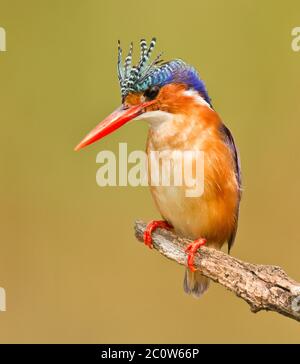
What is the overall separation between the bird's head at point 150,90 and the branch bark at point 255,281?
0.48 metres

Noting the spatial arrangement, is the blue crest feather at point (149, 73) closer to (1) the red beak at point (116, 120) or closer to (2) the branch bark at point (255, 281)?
(1) the red beak at point (116, 120)

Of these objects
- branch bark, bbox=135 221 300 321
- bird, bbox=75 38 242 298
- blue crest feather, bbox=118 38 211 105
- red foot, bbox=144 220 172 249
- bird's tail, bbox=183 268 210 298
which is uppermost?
blue crest feather, bbox=118 38 211 105

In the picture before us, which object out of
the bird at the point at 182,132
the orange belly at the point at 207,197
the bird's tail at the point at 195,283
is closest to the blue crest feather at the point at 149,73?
the bird at the point at 182,132

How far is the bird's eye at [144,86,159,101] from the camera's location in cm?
228

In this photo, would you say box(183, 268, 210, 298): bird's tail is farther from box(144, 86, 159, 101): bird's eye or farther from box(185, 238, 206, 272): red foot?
box(144, 86, 159, 101): bird's eye

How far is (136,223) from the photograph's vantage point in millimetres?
2586

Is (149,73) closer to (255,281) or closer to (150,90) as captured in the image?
(150,90)

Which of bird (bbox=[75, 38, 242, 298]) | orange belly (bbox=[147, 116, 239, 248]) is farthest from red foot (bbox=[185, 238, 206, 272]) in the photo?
orange belly (bbox=[147, 116, 239, 248])

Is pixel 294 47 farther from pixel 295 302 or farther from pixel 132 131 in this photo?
pixel 295 302

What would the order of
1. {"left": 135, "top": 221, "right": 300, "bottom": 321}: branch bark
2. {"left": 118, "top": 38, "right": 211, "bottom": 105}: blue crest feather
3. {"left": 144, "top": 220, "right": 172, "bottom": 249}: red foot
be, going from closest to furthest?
{"left": 135, "top": 221, "right": 300, "bottom": 321}: branch bark < {"left": 118, "top": 38, "right": 211, "bottom": 105}: blue crest feather < {"left": 144, "top": 220, "right": 172, "bottom": 249}: red foot

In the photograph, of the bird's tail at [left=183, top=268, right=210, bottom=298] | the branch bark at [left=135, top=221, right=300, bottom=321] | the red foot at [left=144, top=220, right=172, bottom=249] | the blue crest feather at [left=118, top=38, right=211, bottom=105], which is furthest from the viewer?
the bird's tail at [left=183, top=268, right=210, bottom=298]

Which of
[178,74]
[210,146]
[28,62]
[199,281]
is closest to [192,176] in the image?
[210,146]

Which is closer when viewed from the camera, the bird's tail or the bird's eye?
the bird's eye

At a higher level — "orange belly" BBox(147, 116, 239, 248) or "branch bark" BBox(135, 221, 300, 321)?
"orange belly" BBox(147, 116, 239, 248)
